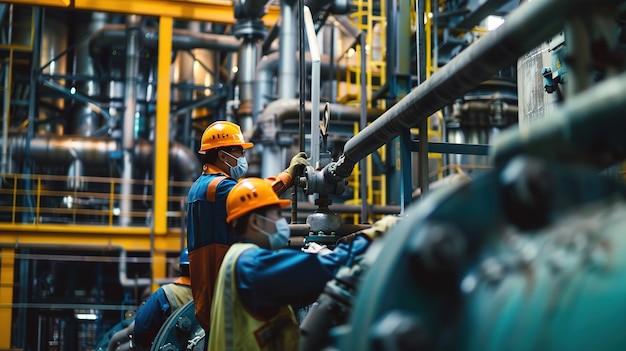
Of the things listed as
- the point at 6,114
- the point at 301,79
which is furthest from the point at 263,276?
the point at 6,114

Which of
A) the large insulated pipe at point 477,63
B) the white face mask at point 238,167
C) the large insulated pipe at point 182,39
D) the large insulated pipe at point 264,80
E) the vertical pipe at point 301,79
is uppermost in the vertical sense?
the large insulated pipe at point 182,39

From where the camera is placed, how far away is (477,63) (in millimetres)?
2391

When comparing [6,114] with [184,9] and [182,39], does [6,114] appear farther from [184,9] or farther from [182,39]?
[184,9]

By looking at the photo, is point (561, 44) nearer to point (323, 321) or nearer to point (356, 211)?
point (323, 321)

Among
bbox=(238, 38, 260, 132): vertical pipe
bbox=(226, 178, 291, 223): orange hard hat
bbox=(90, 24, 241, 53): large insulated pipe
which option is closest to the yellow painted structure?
bbox=(238, 38, 260, 132): vertical pipe

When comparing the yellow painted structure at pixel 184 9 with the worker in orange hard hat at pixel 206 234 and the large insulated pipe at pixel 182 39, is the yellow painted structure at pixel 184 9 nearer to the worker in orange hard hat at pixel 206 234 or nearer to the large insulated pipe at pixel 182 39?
the large insulated pipe at pixel 182 39

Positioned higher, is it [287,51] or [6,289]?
[287,51]

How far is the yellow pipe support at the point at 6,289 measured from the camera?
13438 mm

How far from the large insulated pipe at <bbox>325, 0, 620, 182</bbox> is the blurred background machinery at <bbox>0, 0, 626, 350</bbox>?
1102 mm

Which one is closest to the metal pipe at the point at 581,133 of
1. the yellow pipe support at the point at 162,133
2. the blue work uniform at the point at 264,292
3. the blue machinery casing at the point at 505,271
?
the blue machinery casing at the point at 505,271

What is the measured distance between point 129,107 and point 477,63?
14119mm

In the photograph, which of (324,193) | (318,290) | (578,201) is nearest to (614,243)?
(578,201)

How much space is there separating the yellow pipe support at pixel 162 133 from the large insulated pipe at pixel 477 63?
408 inches

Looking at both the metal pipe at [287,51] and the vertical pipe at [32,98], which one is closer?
the metal pipe at [287,51]
